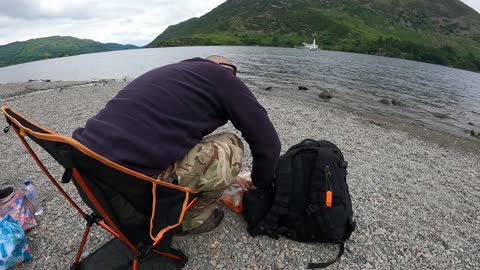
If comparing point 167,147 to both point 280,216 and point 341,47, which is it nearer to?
point 280,216

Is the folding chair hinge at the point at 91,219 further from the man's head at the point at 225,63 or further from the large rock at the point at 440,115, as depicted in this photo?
the large rock at the point at 440,115

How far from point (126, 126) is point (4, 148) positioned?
931 centimetres

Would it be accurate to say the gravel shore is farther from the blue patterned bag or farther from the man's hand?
the man's hand

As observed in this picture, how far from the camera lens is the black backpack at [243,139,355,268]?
4.34 meters

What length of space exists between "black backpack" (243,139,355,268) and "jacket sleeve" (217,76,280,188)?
0.81 metres

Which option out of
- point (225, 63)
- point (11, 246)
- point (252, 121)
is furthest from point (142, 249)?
point (225, 63)

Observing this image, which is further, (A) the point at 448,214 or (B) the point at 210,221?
(A) the point at 448,214

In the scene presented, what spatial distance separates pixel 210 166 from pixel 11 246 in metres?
3.02

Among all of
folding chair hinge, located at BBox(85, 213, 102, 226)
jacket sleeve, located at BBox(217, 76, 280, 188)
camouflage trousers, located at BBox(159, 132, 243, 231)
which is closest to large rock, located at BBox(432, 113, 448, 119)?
jacket sleeve, located at BBox(217, 76, 280, 188)

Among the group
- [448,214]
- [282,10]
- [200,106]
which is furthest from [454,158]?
[282,10]

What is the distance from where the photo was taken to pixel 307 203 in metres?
4.40

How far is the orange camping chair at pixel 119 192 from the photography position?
2.32 meters

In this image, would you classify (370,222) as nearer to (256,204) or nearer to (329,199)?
(329,199)

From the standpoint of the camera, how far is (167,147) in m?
2.88
